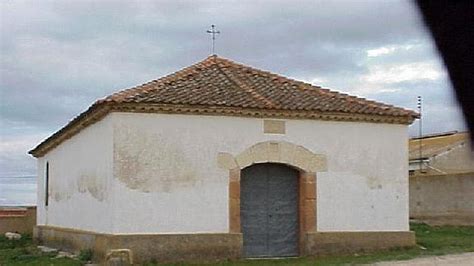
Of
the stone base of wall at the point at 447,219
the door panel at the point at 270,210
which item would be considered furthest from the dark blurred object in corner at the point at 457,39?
the stone base of wall at the point at 447,219

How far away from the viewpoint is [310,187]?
18.3 meters

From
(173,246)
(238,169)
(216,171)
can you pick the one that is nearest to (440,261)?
(238,169)

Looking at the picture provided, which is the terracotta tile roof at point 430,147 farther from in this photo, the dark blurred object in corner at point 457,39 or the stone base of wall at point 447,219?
the dark blurred object in corner at point 457,39

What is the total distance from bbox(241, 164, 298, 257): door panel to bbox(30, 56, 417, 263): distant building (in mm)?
25

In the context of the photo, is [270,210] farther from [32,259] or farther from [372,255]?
[32,259]

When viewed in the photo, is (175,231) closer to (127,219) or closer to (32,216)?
(127,219)

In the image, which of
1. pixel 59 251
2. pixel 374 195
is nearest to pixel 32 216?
pixel 59 251

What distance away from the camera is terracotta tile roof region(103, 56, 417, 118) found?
57.2 feet

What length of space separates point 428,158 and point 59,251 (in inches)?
695

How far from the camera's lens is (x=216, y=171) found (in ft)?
58.0

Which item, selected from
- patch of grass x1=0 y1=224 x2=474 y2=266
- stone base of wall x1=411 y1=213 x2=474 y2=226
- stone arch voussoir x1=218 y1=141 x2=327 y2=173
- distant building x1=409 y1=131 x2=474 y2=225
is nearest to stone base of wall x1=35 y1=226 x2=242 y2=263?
patch of grass x1=0 y1=224 x2=474 y2=266

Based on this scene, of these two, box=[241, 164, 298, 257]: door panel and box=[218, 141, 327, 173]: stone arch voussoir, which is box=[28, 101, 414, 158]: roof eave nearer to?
box=[218, 141, 327, 173]: stone arch voussoir

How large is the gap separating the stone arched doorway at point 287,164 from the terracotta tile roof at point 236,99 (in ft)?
2.40

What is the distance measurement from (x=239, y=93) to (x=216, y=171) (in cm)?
183
